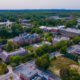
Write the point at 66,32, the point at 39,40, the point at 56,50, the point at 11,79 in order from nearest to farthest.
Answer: the point at 11,79 → the point at 56,50 → the point at 39,40 → the point at 66,32

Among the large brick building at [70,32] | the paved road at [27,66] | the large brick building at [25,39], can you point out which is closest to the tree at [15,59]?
the paved road at [27,66]

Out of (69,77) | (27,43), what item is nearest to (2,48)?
(27,43)

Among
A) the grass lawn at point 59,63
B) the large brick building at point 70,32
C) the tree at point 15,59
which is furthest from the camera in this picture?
the large brick building at point 70,32

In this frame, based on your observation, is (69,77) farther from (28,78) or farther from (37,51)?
(37,51)

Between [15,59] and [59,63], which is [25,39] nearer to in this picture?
[15,59]

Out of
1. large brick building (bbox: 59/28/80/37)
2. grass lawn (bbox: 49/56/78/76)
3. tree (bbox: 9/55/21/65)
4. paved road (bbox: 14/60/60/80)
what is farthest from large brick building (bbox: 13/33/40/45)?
large brick building (bbox: 59/28/80/37)

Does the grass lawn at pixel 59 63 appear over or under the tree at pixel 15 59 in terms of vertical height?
under

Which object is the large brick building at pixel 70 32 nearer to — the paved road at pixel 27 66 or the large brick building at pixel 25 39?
the large brick building at pixel 25 39

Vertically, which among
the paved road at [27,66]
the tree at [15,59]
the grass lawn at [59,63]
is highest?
the tree at [15,59]
